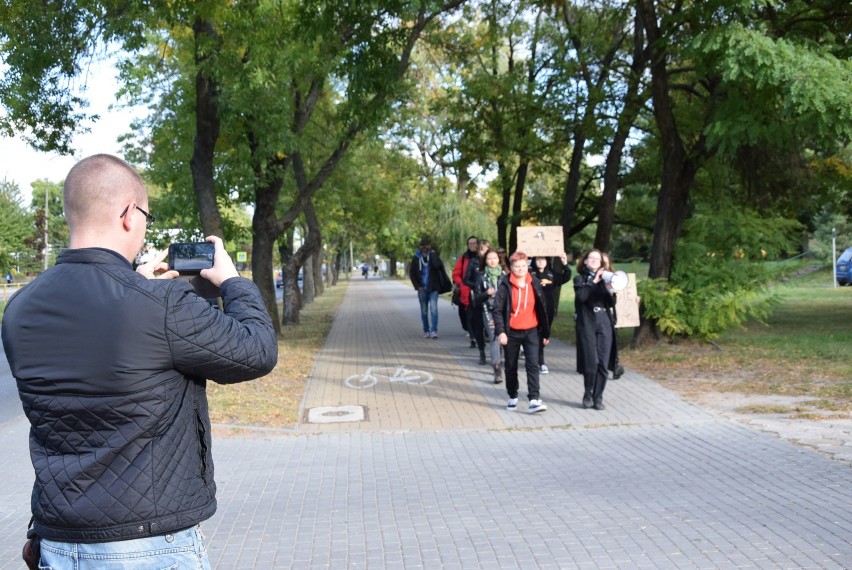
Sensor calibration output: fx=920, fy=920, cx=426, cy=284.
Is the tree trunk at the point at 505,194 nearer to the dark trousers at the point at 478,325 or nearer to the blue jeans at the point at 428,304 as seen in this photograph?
the blue jeans at the point at 428,304

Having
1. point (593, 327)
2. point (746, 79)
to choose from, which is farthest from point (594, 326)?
point (746, 79)

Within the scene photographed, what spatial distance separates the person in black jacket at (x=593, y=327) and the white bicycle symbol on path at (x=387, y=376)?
10.2ft

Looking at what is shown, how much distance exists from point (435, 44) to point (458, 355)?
22.8ft

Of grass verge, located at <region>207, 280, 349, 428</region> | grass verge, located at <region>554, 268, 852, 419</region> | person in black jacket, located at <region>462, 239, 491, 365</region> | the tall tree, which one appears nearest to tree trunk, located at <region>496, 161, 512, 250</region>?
grass verge, located at <region>554, 268, 852, 419</region>

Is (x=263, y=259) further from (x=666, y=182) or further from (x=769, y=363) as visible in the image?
(x=769, y=363)

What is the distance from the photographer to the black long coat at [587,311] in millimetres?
10344

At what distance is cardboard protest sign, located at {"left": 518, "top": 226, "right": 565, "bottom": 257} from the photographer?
1362cm

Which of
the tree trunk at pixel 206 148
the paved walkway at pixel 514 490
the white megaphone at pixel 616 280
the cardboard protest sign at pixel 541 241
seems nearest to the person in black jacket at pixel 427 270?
the tree trunk at pixel 206 148

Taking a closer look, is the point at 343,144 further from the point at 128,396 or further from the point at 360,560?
the point at 128,396

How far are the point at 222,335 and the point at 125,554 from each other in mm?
617

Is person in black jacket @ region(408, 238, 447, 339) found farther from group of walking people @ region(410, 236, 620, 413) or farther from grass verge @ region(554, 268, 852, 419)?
group of walking people @ region(410, 236, 620, 413)

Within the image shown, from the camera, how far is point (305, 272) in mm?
36156

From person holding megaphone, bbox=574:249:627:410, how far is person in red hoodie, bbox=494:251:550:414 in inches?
17.1

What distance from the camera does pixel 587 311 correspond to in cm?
1048
